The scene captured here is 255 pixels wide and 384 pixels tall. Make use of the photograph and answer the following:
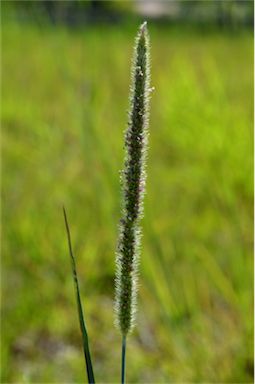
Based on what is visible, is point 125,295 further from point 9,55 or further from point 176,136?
point 9,55

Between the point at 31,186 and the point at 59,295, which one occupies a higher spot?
the point at 31,186

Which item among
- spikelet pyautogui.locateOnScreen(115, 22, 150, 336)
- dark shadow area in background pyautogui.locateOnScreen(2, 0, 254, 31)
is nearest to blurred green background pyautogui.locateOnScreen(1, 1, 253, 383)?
dark shadow area in background pyautogui.locateOnScreen(2, 0, 254, 31)

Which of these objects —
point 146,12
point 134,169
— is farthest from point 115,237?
point 134,169

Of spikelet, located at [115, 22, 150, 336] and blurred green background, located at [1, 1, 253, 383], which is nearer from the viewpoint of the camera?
spikelet, located at [115, 22, 150, 336]

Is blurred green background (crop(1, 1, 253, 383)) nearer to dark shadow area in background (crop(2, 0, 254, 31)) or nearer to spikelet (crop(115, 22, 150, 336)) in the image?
dark shadow area in background (crop(2, 0, 254, 31))

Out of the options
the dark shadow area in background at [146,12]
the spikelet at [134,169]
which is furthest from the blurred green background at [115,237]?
the spikelet at [134,169]

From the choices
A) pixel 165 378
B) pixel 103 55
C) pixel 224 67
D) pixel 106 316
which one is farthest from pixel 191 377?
pixel 224 67

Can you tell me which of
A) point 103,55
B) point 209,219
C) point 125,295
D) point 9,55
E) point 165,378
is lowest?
point 165,378
